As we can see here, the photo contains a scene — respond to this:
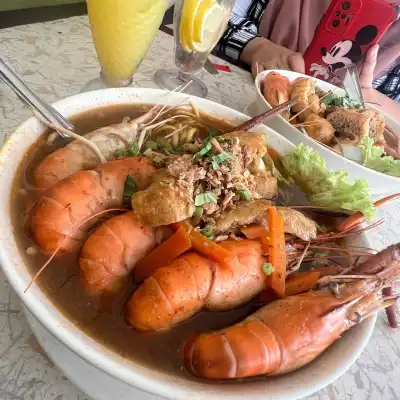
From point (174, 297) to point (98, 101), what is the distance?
0.59m

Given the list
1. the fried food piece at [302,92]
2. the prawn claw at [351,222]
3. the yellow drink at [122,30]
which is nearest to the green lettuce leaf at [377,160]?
the fried food piece at [302,92]

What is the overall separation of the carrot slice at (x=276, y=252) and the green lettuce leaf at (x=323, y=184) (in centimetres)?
25

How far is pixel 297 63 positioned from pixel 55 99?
116cm

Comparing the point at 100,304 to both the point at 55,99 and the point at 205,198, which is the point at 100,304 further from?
the point at 55,99

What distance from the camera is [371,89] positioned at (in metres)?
2.22

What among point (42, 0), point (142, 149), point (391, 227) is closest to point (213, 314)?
point (142, 149)

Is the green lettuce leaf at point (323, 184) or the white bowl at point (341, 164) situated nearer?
the green lettuce leaf at point (323, 184)

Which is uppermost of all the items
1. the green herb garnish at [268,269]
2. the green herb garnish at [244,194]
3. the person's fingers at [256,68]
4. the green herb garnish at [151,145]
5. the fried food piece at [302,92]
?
the fried food piece at [302,92]

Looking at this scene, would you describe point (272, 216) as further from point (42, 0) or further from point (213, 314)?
point (42, 0)

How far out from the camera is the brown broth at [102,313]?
727 millimetres

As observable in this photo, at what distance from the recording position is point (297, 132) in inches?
49.2

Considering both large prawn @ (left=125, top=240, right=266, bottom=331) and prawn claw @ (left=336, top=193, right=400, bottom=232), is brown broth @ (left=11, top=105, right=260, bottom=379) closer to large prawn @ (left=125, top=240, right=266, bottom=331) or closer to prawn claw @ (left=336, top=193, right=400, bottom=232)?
large prawn @ (left=125, top=240, right=266, bottom=331)

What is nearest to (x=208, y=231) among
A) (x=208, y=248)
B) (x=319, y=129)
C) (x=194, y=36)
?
(x=208, y=248)

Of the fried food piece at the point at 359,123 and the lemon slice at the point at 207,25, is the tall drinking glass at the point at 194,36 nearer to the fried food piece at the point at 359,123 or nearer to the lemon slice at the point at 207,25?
the lemon slice at the point at 207,25
